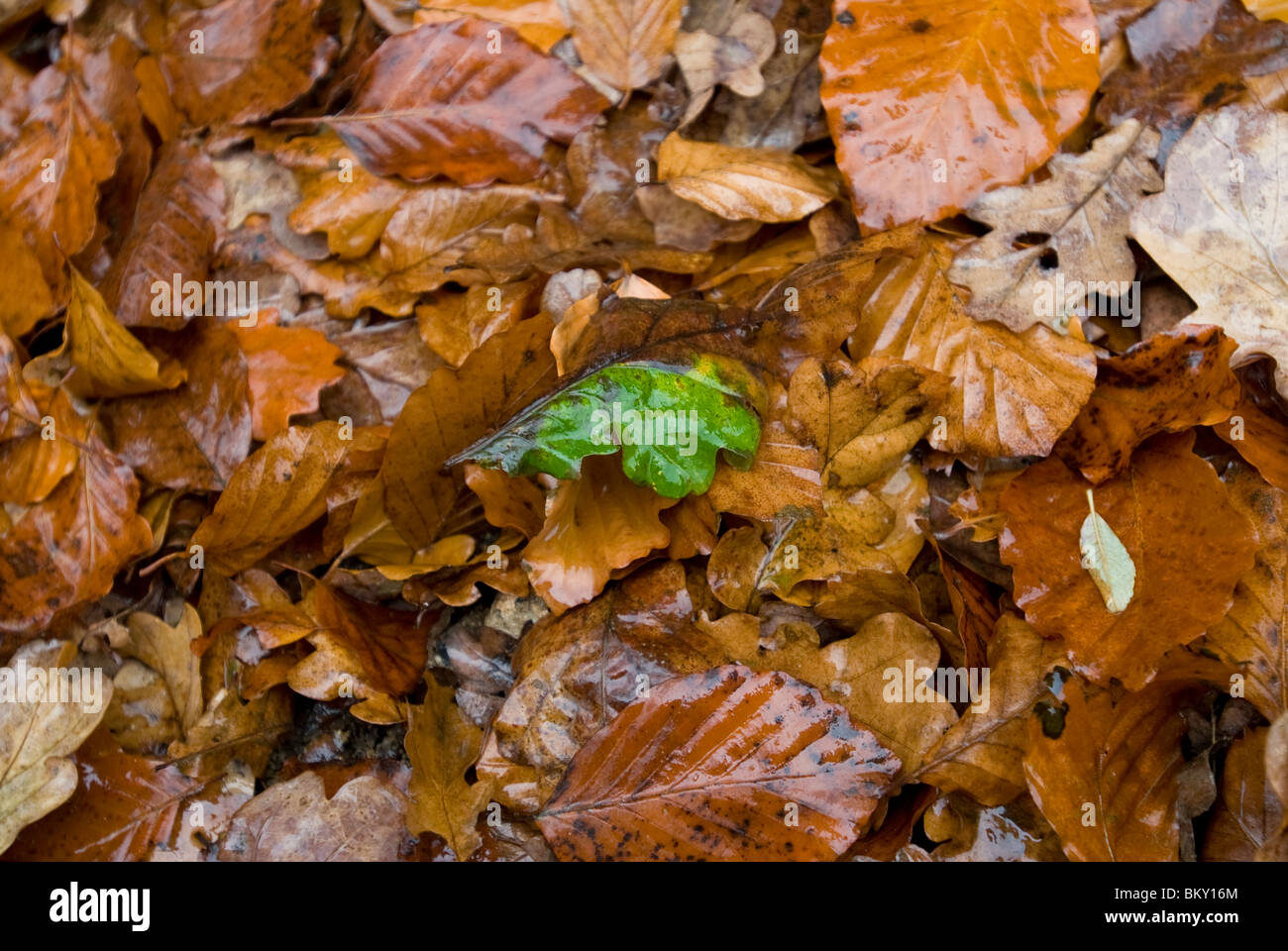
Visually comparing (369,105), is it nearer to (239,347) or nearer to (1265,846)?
(239,347)

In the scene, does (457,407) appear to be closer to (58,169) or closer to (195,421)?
(195,421)

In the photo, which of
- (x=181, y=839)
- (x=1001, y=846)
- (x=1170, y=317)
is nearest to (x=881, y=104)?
(x=1170, y=317)

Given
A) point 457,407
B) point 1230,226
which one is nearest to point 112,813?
point 457,407

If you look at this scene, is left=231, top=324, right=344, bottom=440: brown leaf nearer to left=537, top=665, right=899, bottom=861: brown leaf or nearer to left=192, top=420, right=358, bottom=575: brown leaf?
left=192, top=420, right=358, bottom=575: brown leaf

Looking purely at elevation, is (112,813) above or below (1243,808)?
below

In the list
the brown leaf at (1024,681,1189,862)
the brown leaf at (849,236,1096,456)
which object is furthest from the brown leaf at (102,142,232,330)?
the brown leaf at (1024,681,1189,862)
